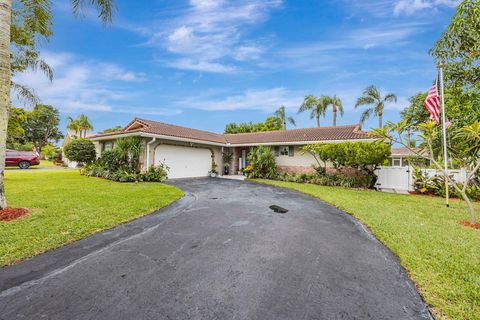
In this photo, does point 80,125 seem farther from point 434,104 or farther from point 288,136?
point 434,104

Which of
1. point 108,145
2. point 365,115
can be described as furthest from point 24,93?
point 365,115

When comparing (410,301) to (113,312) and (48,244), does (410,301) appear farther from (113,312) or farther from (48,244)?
(48,244)

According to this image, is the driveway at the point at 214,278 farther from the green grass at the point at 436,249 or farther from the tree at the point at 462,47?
the tree at the point at 462,47

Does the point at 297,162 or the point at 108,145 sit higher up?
the point at 108,145

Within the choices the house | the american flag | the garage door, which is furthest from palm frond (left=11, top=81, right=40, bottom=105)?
the american flag

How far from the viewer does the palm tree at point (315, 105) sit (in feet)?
88.4

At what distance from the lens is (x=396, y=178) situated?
1195cm

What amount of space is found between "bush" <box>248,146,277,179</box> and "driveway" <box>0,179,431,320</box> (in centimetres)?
1139

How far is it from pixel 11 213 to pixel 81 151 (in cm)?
1316

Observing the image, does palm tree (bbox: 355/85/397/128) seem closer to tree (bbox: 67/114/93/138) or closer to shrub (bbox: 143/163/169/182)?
shrub (bbox: 143/163/169/182)

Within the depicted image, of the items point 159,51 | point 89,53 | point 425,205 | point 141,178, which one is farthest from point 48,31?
point 425,205

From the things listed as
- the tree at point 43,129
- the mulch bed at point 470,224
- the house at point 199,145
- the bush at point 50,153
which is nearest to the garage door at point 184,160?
the house at point 199,145

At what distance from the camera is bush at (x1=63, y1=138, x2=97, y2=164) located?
643 inches

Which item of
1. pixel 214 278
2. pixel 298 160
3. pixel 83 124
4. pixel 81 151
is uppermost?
pixel 83 124
